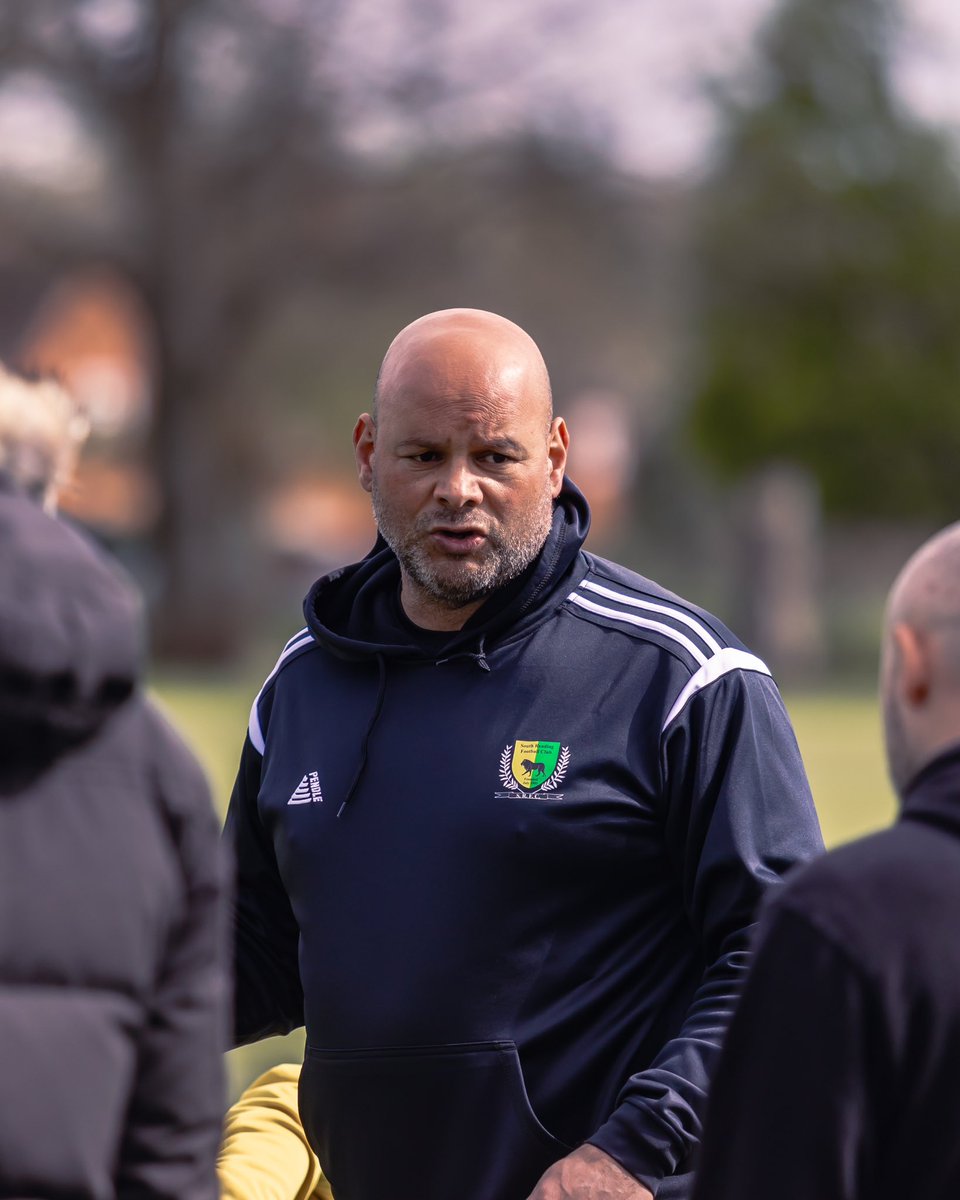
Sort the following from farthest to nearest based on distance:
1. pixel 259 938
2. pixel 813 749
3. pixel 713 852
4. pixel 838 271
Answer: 1. pixel 838 271
2. pixel 813 749
3. pixel 259 938
4. pixel 713 852

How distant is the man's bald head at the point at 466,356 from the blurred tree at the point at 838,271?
2715 cm

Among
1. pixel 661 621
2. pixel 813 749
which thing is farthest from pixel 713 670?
pixel 813 749

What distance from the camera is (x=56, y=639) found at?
1.76 meters

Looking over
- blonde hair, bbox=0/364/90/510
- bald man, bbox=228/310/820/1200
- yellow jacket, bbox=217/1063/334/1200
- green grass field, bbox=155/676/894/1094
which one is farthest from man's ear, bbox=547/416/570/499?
green grass field, bbox=155/676/894/1094

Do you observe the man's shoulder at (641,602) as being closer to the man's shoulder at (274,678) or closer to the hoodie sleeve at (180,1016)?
the man's shoulder at (274,678)

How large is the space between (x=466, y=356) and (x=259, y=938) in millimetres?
1125

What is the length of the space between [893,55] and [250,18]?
10.9m

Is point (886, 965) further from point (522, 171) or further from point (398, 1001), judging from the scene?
point (522, 171)

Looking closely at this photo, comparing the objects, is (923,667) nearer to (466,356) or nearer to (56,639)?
(56,639)

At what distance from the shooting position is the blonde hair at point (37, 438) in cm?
221

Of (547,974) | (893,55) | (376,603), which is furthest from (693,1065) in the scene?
(893,55)

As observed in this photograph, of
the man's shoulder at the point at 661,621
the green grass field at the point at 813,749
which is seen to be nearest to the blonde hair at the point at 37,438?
the man's shoulder at the point at 661,621

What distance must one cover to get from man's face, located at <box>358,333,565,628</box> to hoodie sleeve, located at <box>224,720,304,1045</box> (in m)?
0.54

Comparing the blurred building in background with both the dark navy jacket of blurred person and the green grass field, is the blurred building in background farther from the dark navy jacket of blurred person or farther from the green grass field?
the dark navy jacket of blurred person
